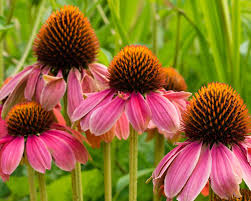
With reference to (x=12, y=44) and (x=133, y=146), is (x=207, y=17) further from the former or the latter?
(x=12, y=44)

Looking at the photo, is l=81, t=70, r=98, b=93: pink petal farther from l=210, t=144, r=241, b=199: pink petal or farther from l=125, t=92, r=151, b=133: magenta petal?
l=210, t=144, r=241, b=199: pink petal

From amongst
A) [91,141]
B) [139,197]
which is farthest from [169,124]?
[139,197]

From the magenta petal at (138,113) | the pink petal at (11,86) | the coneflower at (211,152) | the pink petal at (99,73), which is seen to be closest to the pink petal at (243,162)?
the coneflower at (211,152)

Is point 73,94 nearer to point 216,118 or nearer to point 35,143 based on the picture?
point 35,143

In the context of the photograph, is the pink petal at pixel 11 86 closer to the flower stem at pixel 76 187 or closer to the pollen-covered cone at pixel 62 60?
the pollen-covered cone at pixel 62 60

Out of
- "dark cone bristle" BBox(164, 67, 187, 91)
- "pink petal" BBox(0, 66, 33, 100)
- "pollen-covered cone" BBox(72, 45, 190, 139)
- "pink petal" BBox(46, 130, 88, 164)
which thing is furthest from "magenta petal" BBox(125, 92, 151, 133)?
"dark cone bristle" BBox(164, 67, 187, 91)
